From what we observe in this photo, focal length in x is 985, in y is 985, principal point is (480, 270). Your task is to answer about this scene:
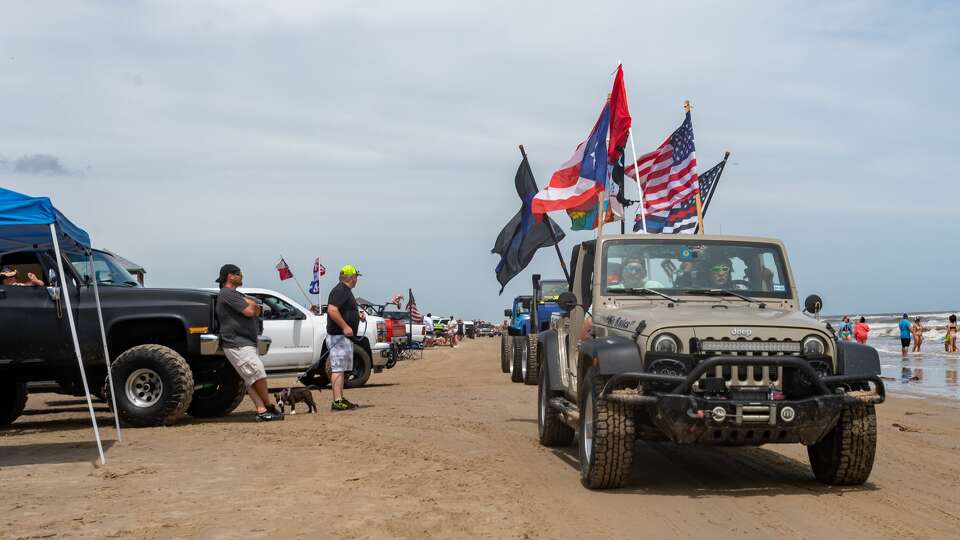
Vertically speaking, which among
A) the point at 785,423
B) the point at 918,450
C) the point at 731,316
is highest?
the point at 731,316

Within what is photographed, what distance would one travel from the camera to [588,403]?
7422mm

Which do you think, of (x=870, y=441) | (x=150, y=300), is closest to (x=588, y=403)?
(x=870, y=441)

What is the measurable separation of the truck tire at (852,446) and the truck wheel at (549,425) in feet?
8.94

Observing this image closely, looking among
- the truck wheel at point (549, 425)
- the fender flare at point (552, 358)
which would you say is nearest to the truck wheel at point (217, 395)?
the truck wheel at point (549, 425)

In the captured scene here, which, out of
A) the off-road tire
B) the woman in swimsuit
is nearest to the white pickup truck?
the off-road tire

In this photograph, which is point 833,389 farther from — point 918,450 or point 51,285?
point 51,285

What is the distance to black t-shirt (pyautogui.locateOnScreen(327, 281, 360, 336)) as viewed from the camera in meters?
12.9

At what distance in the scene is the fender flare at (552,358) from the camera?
9.29 m

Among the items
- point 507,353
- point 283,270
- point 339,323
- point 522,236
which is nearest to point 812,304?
point 339,323

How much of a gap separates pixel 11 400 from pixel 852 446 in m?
10.5

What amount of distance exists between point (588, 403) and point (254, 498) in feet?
8.30

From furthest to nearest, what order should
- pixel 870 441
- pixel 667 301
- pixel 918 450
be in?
pixel 918 450, pixel 667 301, pixel 870 441

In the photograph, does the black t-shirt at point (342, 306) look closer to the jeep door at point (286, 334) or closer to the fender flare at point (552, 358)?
the jeep door at point (286, 334)

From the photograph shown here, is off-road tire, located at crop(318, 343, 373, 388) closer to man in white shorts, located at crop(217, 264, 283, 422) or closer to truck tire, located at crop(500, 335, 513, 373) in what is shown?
truck tire, located at crop(500, 335, 513, 373)
